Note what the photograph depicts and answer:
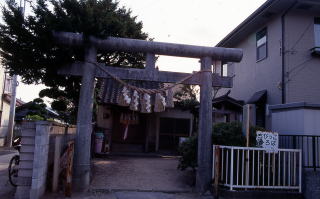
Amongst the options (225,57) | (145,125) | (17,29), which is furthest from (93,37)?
(145,125)

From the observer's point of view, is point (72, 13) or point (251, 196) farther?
point (72, 13)

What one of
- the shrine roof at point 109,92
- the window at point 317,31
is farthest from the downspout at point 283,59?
the shrine roof at point 109,92

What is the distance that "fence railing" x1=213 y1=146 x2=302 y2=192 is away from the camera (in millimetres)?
7789

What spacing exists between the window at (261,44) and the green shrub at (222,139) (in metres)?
6.62

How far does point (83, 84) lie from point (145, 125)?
32.6ft

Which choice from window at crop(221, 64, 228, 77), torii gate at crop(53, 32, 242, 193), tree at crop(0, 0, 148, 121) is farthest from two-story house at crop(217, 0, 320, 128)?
tree at crop(0, 0, 148, 121)

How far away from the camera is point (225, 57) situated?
8.63 meters

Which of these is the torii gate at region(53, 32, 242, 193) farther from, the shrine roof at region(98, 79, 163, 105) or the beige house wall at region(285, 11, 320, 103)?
the shrine roof at region(98, 79, 163, 105)

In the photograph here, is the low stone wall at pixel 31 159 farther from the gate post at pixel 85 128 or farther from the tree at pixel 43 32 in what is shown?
the tree at pixel 43 32

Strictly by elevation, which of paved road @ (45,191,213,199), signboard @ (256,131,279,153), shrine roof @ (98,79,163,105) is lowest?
paved road @ (45,191,213,199)

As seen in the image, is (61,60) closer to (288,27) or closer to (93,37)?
(93,37)

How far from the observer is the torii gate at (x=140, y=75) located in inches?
308

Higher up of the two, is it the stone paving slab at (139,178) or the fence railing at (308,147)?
the fence railing at (308,147)

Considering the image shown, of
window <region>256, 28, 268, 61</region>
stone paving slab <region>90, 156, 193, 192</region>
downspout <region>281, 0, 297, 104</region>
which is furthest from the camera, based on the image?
window <region>256, 28, 268, 61</region>
